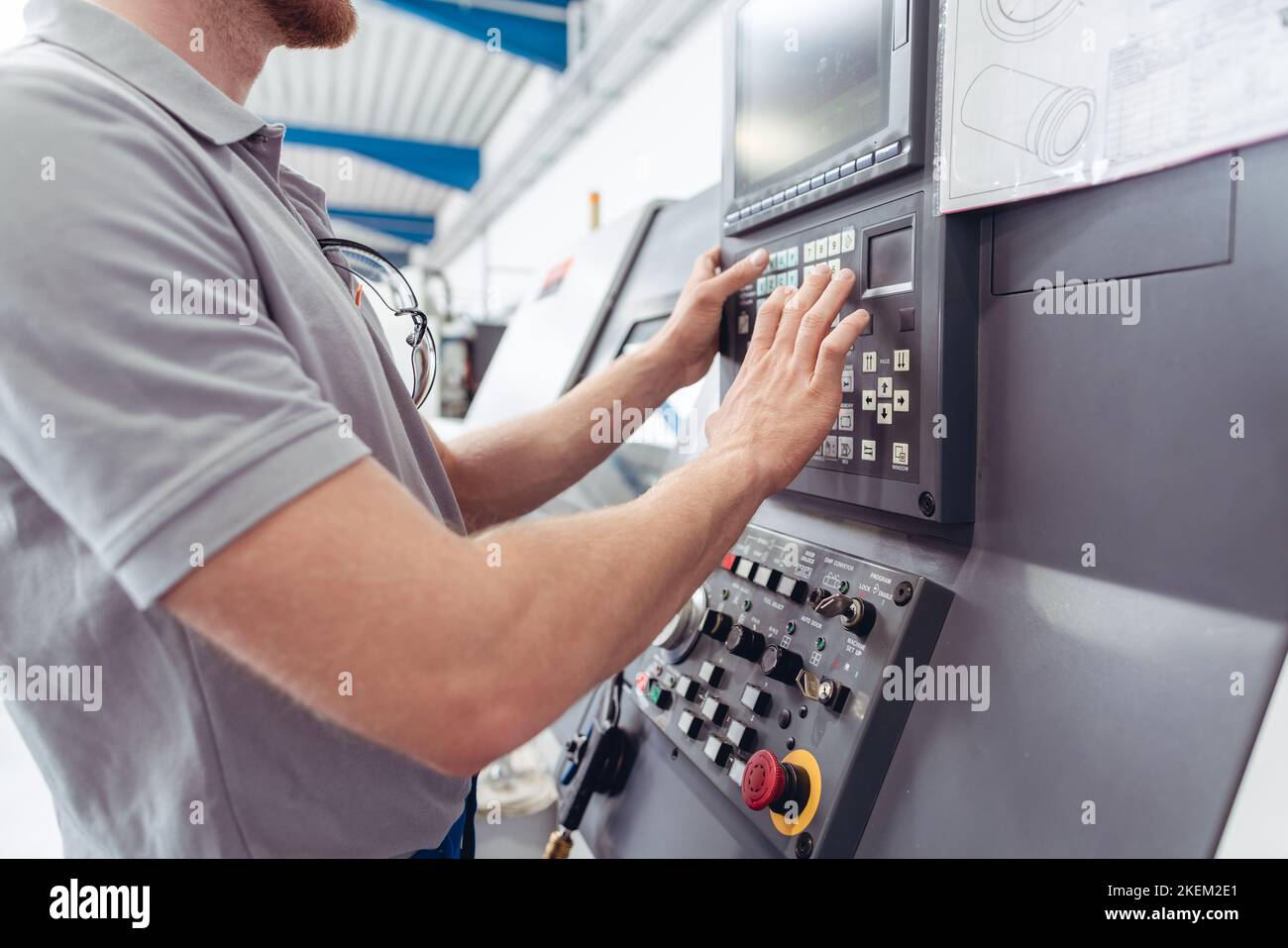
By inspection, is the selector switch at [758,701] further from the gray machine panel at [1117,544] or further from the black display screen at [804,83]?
the black display screen at [804,83]

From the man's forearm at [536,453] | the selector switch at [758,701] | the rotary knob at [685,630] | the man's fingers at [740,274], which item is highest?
the man's fingers at [740,274]

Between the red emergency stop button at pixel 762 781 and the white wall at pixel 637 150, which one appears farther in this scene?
the white wall at pixel 637 150

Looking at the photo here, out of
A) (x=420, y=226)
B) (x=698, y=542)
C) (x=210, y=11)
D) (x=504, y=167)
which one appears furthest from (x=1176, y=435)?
(x=420, y=226)

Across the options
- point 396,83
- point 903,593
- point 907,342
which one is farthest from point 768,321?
point 396,83

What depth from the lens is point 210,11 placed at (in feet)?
2.19

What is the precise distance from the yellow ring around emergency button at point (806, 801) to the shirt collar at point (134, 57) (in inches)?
24.5

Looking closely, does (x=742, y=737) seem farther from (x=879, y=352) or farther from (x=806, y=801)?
(x=879, y=352)

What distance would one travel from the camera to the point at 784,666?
2.19 ft

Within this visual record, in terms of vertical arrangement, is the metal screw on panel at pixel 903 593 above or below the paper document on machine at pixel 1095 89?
below

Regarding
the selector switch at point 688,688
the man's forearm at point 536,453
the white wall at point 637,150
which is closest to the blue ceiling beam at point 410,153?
the white wall at point 637,150

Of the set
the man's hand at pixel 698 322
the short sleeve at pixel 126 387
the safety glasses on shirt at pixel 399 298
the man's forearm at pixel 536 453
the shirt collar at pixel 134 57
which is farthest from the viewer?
the man's forearm at pixel 536 453

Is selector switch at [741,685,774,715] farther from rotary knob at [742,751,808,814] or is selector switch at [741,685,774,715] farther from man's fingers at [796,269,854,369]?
man's fingers at [796,269,854,369]

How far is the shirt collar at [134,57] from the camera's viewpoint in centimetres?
52

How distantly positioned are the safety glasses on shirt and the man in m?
0.08
